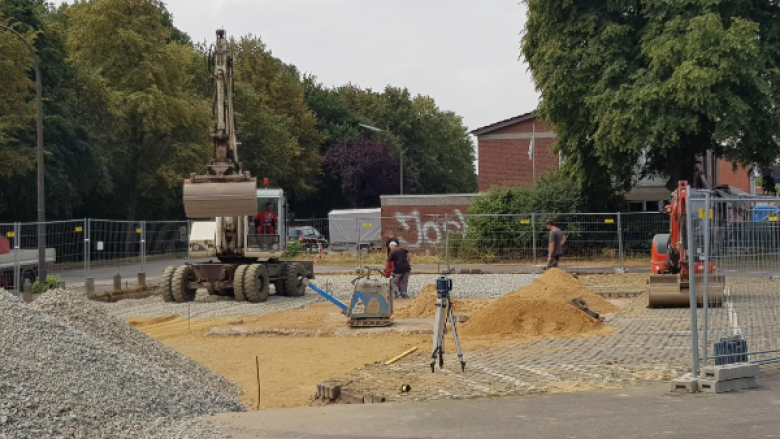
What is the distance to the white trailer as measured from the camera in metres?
43.7

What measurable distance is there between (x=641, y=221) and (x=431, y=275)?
Answer: 8.64 m

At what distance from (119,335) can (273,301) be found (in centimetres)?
1408

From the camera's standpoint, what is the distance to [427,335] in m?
18.9

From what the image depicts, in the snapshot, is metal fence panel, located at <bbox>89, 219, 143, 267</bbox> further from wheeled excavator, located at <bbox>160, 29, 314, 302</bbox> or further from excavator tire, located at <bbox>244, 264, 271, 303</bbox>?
excavator tire, located at <bbox>244, 264, 271, 303</bbox>

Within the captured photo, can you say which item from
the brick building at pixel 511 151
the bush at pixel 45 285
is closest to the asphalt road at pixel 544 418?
the bush at pixel 45 285

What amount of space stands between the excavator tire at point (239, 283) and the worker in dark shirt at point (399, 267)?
3.84 meters

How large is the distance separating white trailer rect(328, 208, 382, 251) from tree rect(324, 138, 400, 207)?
28122 mm

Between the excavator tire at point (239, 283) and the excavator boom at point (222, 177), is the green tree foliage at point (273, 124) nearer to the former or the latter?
the excavator boom at point (222, 177)

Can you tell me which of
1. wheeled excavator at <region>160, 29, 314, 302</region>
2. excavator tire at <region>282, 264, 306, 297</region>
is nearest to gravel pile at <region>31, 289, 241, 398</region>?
wheeled excavator at <region>160, 29, 314, 302</region>

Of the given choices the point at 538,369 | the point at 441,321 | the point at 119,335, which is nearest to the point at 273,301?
the point at 119,335

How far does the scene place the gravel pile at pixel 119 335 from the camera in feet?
41.1

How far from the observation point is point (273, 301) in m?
27.1

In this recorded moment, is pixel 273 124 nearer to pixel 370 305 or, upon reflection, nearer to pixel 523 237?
pixel 523 237

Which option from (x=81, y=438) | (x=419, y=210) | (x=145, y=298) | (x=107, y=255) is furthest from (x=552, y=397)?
(x=419, y=210)
